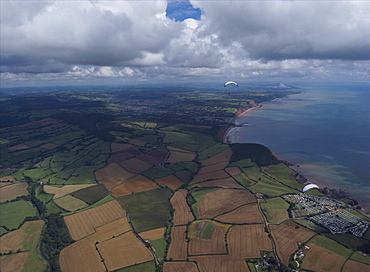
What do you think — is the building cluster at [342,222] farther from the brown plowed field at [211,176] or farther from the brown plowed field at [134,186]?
the brown plowed field at [134,186]

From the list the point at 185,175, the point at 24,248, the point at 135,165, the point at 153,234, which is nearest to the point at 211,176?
the point at 185,175

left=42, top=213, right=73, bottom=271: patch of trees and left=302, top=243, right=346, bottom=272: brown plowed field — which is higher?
left=302, top=243, right=346, bottom=272: brown plowed field

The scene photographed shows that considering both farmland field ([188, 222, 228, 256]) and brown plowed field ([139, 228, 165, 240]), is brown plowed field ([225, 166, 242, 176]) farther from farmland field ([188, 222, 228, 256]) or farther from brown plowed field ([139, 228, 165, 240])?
brown plowed field ([139, 228, 165, 240])

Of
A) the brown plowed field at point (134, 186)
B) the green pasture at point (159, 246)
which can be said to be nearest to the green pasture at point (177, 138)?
the brown plowed field at point (134, 186)

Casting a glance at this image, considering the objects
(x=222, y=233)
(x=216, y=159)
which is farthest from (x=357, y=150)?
(x=222, y=233)

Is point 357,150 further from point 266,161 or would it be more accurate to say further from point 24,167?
point 24,167

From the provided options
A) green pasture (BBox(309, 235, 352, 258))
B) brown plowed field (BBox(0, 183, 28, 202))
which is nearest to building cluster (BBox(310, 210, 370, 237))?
green pasture (BBox(309, 235, 352, 258))

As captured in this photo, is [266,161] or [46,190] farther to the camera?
[266,161]
